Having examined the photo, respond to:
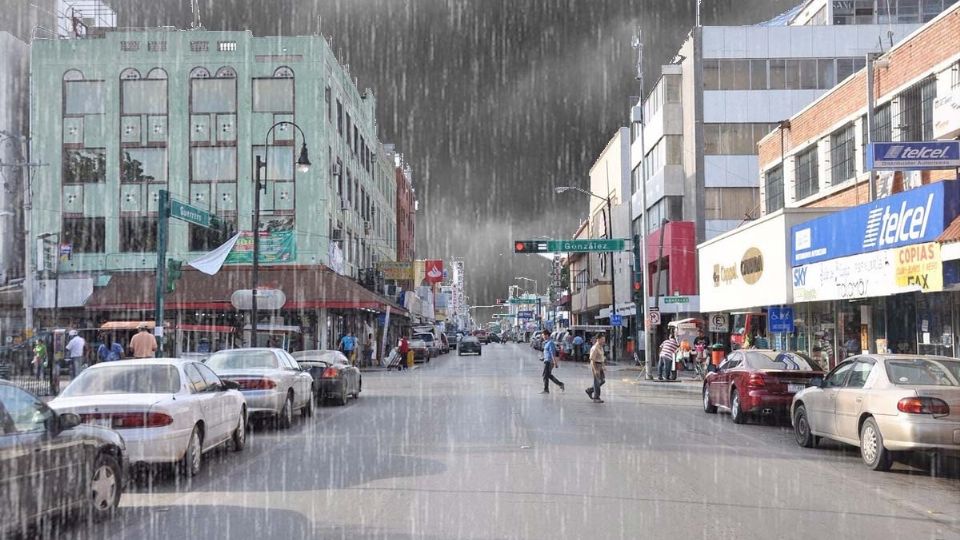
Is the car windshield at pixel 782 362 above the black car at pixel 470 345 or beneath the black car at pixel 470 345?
above

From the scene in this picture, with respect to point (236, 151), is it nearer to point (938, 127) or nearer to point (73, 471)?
point (938, 127)

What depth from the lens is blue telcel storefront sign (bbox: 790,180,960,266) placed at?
16.5 m

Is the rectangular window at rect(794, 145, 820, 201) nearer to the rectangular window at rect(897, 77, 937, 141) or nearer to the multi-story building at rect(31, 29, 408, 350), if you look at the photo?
the rectangular window at rect(897, 77, 937, 141)

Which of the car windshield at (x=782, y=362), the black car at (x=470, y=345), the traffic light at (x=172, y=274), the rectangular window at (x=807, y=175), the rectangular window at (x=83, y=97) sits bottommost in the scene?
the black car at (x=470, y=345)

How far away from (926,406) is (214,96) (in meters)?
37.6

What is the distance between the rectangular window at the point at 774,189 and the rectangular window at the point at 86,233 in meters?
29.5

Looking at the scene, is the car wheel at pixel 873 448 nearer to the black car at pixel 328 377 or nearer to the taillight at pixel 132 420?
the taillight at pixel 132 420

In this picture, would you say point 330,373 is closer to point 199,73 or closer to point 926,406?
point 926,406

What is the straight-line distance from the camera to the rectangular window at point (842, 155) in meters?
26.4

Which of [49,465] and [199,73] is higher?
[199,73]

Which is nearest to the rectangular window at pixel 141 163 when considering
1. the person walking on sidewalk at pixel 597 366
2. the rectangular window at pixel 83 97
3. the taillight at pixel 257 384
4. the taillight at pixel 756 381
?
the rectangular window at pixel 83 97

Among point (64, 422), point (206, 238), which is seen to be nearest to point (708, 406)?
point (64, 422)

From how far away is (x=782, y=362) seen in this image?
17766 millimetres

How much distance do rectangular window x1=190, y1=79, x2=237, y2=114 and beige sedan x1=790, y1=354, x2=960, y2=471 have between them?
3466cm
